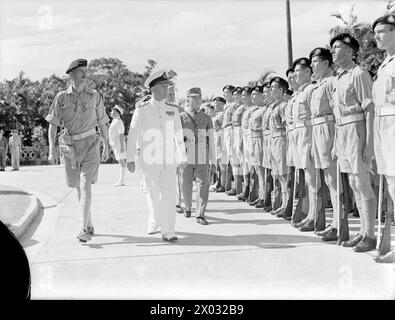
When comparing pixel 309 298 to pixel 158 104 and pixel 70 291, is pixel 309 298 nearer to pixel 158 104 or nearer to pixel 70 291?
pixel 70 291

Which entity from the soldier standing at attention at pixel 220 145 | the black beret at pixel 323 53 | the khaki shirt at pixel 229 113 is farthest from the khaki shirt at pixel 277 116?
the soldier standing at attention at pixel 220 145

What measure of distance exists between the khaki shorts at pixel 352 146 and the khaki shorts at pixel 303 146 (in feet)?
3.20

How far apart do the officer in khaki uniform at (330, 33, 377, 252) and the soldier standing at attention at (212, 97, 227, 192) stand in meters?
5.84

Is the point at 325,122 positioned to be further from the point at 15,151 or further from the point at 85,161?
the point at 15,151

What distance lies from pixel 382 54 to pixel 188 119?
384 centimetres

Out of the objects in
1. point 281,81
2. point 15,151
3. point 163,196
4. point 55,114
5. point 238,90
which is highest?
point 238,90

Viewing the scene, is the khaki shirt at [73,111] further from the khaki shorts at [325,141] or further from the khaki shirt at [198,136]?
the khaki shorts at [325,141]

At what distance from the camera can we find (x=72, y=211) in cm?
855

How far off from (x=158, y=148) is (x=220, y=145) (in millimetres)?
5196

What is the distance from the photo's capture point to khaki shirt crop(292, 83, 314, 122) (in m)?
6.30

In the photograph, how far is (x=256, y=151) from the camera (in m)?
8.65

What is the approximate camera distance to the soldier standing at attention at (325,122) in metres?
5.89

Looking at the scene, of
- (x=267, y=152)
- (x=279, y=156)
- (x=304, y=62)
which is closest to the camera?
(x=304, y=62)

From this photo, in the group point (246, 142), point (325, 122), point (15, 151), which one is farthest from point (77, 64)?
point (15, 151)
